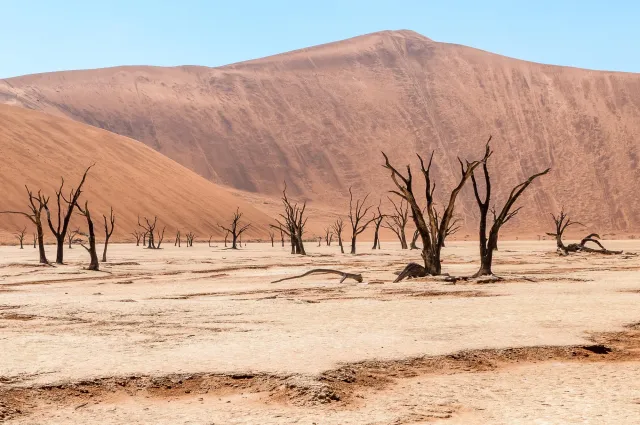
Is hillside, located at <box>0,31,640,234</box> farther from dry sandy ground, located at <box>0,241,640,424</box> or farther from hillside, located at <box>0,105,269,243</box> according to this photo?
dry sandy ground, located at <box>0,241,640,424</box>

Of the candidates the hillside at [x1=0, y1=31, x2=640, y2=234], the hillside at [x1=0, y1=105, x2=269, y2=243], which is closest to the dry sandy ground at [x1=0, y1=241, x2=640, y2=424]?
the hillside at [x1=0, y1=105, x2=269, y2=243]

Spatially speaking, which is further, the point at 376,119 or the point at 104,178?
the point at 376,119

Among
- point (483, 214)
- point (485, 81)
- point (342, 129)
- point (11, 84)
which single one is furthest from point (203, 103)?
point (483, 214)

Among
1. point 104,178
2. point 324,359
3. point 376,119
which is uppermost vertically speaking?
point 376,119

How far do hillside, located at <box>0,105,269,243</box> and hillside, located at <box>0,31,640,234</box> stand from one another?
71.9 ft

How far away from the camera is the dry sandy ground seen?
518 centimetres

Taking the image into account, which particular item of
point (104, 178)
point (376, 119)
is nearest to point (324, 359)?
point (104, 178)

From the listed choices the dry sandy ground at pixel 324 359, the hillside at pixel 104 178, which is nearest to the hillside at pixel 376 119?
the hillside at pixel 104 178

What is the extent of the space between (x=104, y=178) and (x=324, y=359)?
5758 centimetres

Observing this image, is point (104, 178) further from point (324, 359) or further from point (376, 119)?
point (324, 359)

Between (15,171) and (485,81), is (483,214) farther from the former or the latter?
(485,81)

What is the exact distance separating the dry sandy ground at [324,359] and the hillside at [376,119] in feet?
241

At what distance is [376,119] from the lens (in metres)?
103

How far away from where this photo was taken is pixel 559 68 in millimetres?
109938
